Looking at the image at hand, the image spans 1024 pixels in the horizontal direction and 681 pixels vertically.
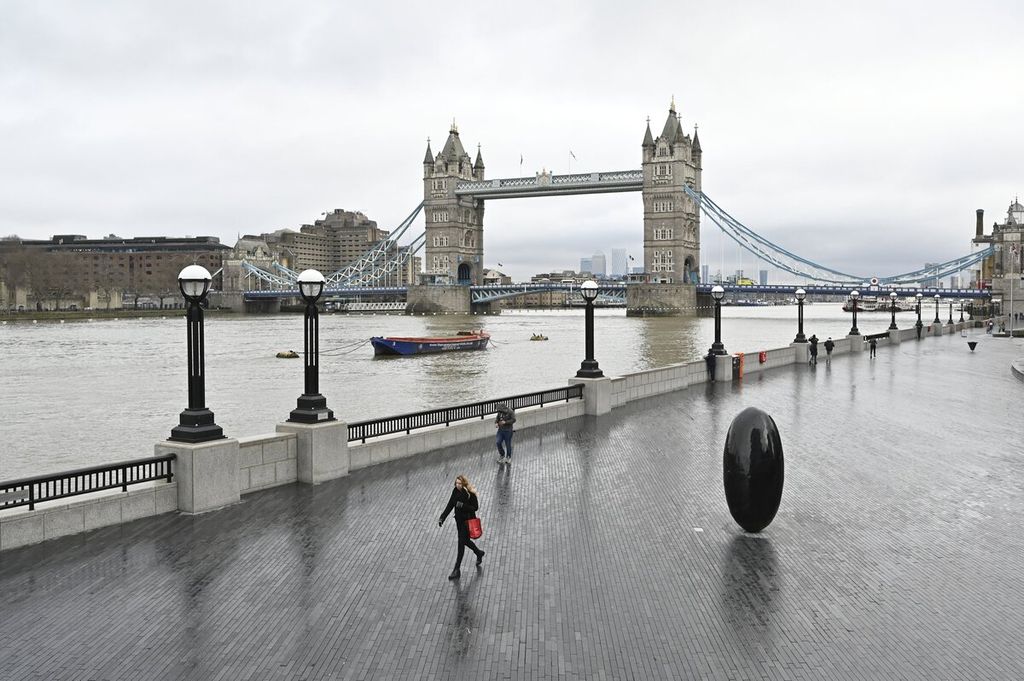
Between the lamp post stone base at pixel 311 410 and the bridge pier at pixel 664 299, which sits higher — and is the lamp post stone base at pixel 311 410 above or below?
below

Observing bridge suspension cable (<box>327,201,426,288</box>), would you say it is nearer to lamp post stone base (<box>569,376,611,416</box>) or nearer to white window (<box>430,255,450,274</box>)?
white window (<box>430,255,450,274</box>)

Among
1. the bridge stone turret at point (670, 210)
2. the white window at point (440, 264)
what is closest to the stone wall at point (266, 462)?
the bridge stone turret at point (670, 210)

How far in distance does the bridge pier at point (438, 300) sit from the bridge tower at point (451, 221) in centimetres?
912

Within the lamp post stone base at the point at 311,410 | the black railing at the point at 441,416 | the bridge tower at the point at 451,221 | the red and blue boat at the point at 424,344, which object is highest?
the bridge tower at the point at 451,221

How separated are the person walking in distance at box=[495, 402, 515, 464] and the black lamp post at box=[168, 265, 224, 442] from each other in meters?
4.70

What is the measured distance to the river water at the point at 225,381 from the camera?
Result: 25.6 meters

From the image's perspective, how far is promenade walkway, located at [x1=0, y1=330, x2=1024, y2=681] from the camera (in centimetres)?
683

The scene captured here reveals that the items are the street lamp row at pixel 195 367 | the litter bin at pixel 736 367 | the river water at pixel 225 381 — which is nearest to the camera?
the street lamp row at pixel 195 367

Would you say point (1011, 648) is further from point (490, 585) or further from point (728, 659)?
point (490, 585)

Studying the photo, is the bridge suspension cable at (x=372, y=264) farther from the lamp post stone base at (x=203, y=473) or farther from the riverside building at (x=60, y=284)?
the lamp post stone base at (x=203, y=473)

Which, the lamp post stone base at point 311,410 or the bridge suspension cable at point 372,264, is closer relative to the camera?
the lamp post stone base at point 311,410

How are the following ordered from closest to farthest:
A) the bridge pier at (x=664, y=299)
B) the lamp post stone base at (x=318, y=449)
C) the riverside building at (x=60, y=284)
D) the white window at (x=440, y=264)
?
the lamp post stone base at (x=318, y=449) → the riverside building at (x=60, y=284) → the bridge pier at (x=664, y=299) → the white window at (x=440, y=264)

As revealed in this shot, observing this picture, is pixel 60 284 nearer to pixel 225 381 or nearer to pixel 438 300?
pixel 438 300

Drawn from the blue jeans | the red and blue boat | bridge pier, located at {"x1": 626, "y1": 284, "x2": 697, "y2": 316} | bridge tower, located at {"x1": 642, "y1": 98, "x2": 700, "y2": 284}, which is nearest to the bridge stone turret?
bridge tower, located at {"x1": 642, "y1": 98, "x2": 700, "y2": 284}
